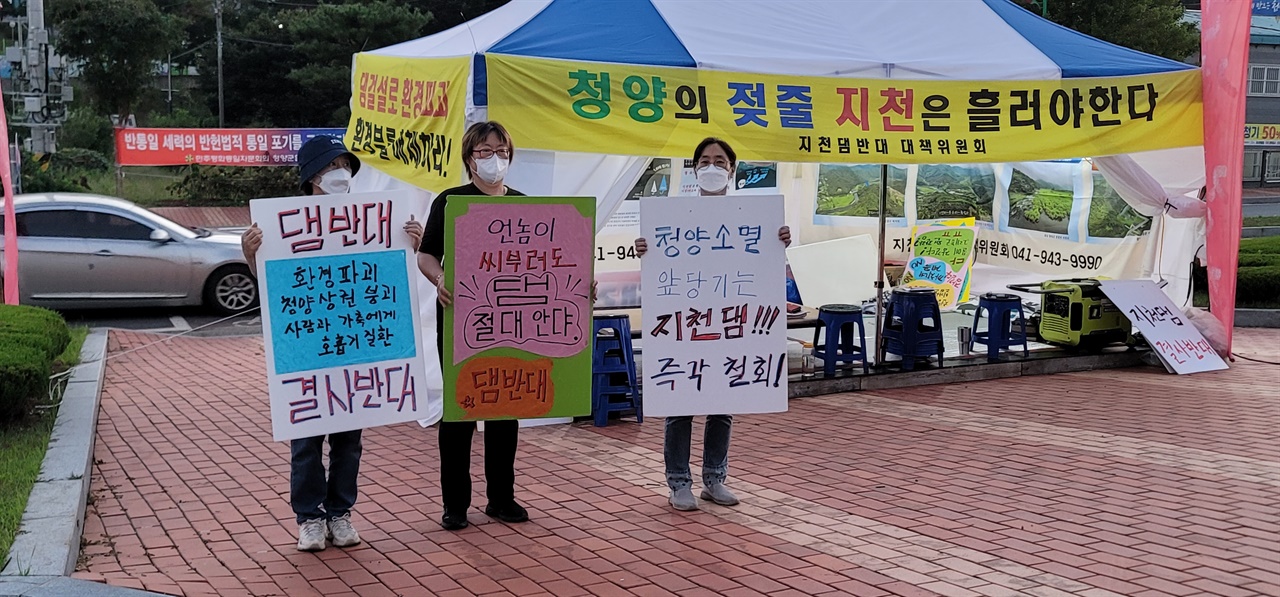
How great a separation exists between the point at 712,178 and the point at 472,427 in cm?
170

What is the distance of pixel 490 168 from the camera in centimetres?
530

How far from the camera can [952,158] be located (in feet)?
29.0

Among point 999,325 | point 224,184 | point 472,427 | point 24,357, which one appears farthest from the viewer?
point 224,184

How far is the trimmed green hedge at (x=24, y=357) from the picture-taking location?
662 cm

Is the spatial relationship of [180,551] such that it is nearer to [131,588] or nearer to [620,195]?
[131,588]

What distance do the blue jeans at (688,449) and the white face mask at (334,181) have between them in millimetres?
1925

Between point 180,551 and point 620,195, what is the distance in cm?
404

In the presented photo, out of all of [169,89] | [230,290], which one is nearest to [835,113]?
[230,290]

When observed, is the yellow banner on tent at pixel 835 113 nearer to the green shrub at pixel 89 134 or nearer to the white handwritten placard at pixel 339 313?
the white handwritten placard at pixel 339 313

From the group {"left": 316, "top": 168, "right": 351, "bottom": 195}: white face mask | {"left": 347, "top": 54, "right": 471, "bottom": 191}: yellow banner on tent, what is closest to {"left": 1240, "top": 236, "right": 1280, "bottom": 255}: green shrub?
{"left": 347, "top": 54, "right": 471, "bottom": 191}: yellow banner on tent

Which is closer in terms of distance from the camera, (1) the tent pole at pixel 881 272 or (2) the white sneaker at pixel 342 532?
(2) the white sneaker at pixel 342 532

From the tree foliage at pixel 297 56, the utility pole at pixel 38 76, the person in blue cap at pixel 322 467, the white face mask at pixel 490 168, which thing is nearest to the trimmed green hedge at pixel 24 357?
the person in blue cap at pixel 322 467

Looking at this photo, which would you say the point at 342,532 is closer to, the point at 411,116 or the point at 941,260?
the point at 411,116

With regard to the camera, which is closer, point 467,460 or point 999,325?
point 467,460
